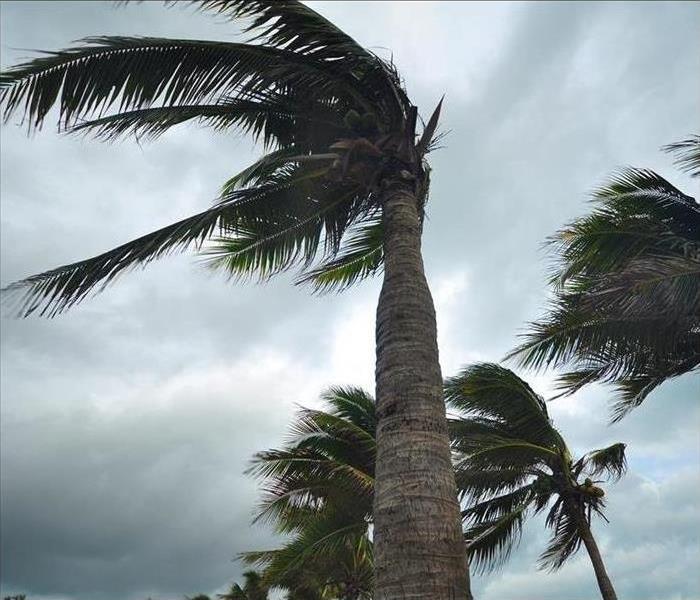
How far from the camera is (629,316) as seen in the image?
27.9 ft

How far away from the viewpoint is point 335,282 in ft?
31.9

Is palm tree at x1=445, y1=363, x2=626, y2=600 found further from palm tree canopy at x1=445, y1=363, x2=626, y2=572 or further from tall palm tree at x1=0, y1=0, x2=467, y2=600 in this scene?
tall palm tree at x1=0, y1=0, x2=467, y2=600

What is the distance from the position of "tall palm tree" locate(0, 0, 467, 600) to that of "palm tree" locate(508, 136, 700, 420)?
13.2 feet

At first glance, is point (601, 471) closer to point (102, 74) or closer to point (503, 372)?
point (503, 372)

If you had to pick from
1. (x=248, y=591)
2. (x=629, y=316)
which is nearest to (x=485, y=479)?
(x=629, y=316)

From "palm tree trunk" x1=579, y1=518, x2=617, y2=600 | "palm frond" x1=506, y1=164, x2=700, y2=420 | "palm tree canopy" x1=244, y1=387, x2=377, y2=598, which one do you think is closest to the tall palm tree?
"palm frond" x1=506, y1=164, x2=700, y2=420

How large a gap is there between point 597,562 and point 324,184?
10.8 meters

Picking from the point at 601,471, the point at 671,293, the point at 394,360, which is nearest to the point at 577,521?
the point at 601,471

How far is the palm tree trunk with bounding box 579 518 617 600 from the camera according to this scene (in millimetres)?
12961

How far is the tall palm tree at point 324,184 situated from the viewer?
409 centimetres

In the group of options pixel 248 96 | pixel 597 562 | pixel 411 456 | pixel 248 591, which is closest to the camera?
pixel 411 456

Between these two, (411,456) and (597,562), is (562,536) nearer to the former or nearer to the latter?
(597,562)

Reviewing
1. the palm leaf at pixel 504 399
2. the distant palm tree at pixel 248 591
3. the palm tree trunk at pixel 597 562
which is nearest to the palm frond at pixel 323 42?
the palm leaf at pixel 504 399

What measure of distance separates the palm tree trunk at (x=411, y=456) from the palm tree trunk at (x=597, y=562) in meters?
10.8
